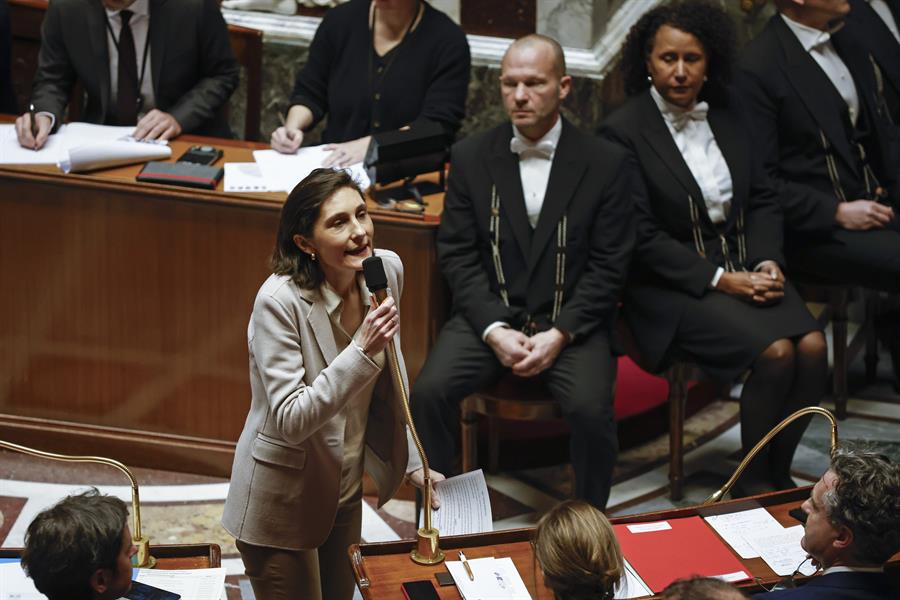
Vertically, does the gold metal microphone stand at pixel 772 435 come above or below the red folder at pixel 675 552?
above

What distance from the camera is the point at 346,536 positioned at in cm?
302

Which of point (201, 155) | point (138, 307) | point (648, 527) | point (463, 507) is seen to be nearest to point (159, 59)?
point (201, 155)

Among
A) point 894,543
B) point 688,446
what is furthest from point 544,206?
point 894,543

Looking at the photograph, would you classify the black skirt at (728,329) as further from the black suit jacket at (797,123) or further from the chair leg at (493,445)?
the chair leg at (493,445)

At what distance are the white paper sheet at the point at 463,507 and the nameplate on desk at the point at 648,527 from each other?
319mm

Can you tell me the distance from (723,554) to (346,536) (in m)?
0.88

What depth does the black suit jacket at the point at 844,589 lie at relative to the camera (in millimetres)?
2383

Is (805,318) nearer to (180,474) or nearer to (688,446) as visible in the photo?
(688,446)

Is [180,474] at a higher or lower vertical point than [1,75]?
lower

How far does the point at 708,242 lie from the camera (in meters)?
4.41

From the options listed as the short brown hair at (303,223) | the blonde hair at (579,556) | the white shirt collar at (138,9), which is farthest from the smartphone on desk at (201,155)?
the blonde hair at (579,556)

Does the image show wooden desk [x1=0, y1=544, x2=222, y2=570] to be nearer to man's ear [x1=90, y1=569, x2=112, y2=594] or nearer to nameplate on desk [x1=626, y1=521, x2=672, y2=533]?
man's ear [x1=90, y1=569, x2=112, y2=594]

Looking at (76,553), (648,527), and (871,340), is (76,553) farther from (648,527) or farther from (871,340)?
(871,340)

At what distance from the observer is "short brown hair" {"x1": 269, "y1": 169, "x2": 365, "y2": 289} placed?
109 inches
